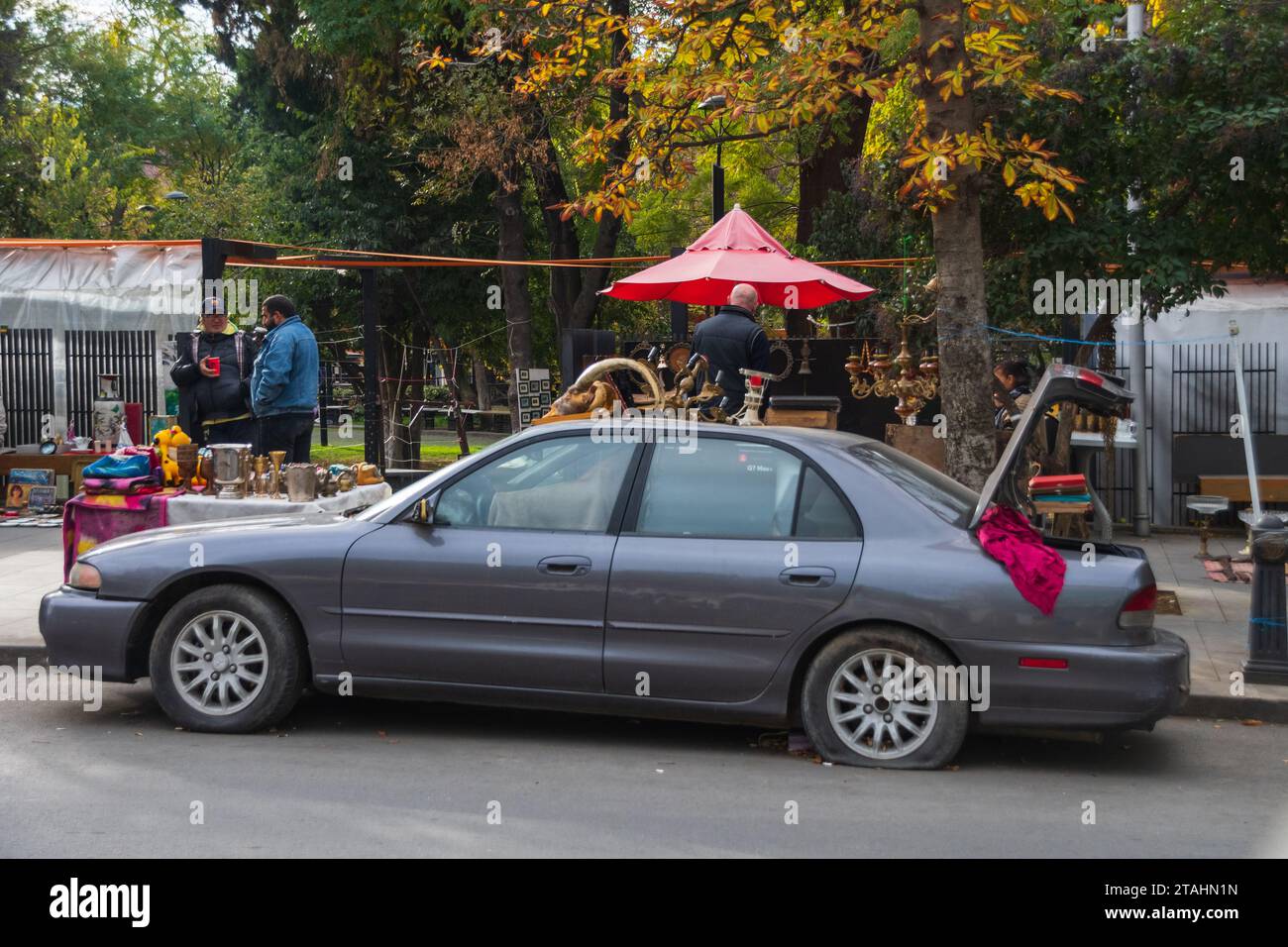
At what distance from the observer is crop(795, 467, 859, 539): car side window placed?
20.2 feet

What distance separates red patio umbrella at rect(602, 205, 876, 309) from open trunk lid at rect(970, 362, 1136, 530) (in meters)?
5.45

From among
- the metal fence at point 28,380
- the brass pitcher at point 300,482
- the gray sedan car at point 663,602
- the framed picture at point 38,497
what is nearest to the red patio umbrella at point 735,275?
the brass pitcher at point 300,482

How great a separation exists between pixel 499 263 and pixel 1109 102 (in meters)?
6.26

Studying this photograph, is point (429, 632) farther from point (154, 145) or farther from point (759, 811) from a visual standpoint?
point (154, 145)

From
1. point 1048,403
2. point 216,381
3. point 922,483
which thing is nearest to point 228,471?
point 216,381

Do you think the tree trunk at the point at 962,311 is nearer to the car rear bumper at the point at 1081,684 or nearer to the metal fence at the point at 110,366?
the car rear bumper at the point at 1081,684

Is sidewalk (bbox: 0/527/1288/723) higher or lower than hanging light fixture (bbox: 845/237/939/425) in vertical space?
lower

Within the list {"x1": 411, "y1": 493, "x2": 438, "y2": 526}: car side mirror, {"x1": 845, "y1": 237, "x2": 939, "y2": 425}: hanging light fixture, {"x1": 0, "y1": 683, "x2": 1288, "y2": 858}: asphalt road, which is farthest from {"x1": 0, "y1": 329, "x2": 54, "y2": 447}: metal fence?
{"x1": 411, "y1": 493, "x2": 438, "y2": 526}: car side mirror

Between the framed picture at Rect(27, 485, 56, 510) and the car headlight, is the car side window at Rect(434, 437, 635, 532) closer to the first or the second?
the car headlight

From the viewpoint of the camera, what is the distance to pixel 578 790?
5707mm

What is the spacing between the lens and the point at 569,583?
6.22m

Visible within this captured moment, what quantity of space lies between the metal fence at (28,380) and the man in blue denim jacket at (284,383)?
768 cm

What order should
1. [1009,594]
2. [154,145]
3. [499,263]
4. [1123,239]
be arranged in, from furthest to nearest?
[154,145] < [499,263] < [1123,239] < [1009,594]

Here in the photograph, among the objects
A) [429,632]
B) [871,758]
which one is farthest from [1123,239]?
[429,632]
